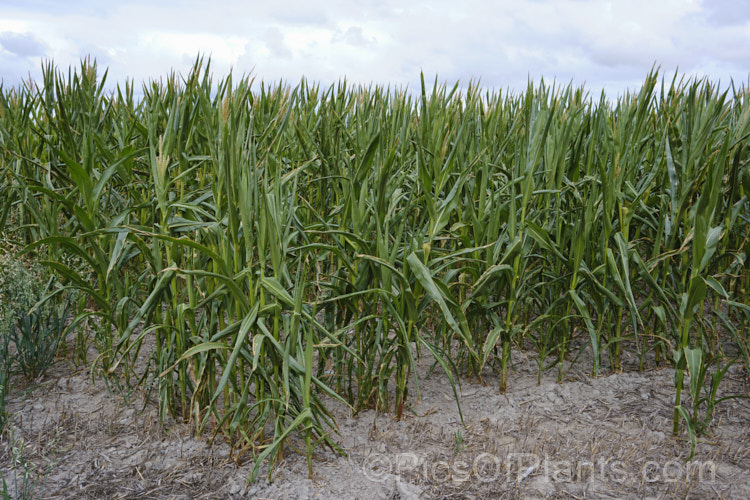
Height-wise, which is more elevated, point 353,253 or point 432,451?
point 353,253

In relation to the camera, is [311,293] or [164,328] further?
[311,293]

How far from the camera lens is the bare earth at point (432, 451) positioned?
2.04 meters

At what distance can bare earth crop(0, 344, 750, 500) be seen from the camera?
2.04 metres

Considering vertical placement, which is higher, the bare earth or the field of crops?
the field of crops

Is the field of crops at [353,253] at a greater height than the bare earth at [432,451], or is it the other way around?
the field of crops at [353,253]

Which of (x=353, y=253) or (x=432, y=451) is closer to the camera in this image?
(x=432, y=451)

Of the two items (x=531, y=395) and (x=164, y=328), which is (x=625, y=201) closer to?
(x=531, y=395)

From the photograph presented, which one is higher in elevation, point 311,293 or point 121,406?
point 311,293

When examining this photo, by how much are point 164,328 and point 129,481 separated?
21.8 inches

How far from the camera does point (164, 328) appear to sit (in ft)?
7.30

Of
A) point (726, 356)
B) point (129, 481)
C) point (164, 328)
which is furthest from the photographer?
point (726, 356)

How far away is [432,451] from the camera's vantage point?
223 centimetres

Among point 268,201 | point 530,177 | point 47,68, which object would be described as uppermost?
point 47,68

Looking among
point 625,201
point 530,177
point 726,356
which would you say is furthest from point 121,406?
point 726,356
